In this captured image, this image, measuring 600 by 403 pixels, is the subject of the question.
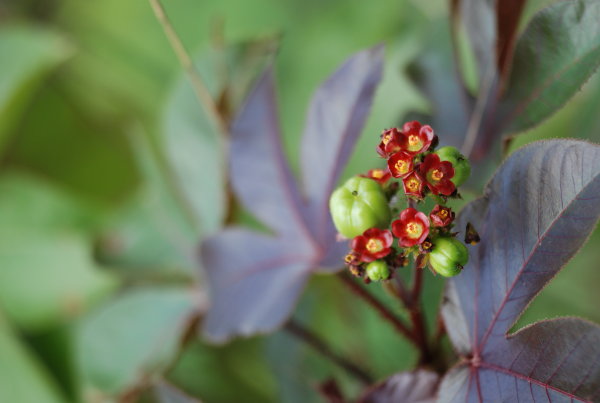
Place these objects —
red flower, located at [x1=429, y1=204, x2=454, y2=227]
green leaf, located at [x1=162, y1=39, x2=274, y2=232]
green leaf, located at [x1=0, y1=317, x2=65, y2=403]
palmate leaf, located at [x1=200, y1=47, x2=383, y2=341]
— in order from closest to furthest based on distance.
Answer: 1. red flower, located at [x1=429, y1=204, x2=454, y2=227]
2. palmate leaf, located at [x1=200, y1=47, x2=383, y2=341]
3. green leaf, located at [x1=162, y1=39, x2=274, y2=232]
4. green leaf, located at [x1=0, y1=317, x2=65, y2=403]

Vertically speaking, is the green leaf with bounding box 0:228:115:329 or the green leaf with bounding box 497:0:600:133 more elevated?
the green leaf with bounding box 497:0:600:133

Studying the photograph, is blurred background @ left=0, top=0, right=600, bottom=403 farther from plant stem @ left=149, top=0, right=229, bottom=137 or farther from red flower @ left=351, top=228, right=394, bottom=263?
red flower @ left=351, top=228, right=394, bottom=263

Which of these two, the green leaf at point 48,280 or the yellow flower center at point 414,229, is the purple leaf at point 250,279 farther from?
the green leaf at point 48,280

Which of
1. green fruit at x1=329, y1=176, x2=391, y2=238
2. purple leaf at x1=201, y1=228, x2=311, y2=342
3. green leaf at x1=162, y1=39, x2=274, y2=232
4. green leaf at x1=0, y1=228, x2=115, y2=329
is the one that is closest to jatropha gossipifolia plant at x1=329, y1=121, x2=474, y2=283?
green fruit at x1=329, y1=176, x2=391, y2=238

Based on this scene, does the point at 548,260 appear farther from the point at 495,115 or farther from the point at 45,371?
the point at 45,371

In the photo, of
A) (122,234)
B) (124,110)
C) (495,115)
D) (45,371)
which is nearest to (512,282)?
(495,115)

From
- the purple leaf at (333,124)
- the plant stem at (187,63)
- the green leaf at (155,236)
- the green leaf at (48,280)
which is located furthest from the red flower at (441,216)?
the green leaf at (48,280)
